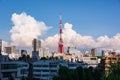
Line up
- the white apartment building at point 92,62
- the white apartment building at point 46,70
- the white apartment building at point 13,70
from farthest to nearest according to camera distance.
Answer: the white apartment building at point 92,62
the white apartment building at point 13,70
the white apartment building at point 46,70

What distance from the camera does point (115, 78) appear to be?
43.2 meters

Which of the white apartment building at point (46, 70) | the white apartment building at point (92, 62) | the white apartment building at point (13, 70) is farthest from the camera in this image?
the white apartment building at point (92, 62)

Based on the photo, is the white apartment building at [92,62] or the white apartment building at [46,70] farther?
the white apartment building at [92,62]

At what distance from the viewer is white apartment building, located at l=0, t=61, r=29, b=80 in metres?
110

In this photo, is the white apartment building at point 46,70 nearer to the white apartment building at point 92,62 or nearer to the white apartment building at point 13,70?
the white apartment building at point 13,70

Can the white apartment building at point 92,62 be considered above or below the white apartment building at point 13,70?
above

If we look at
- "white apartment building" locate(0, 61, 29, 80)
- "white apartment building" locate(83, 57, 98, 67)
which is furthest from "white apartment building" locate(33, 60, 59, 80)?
"white apartment building" locate(83, 57, 98, 67)

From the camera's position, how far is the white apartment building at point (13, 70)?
110 meters

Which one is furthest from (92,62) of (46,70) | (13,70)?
(46,70)

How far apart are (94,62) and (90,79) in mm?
107336

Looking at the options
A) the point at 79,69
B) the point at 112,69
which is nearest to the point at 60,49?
the point at 79,69

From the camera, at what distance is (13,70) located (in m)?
116

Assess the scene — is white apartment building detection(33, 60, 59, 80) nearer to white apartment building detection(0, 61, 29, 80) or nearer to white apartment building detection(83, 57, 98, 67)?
white apartment building detection(0, 61, 29, 80)

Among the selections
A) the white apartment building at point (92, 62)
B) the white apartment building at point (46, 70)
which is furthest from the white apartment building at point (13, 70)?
the white apartment building at point (92, 62)
